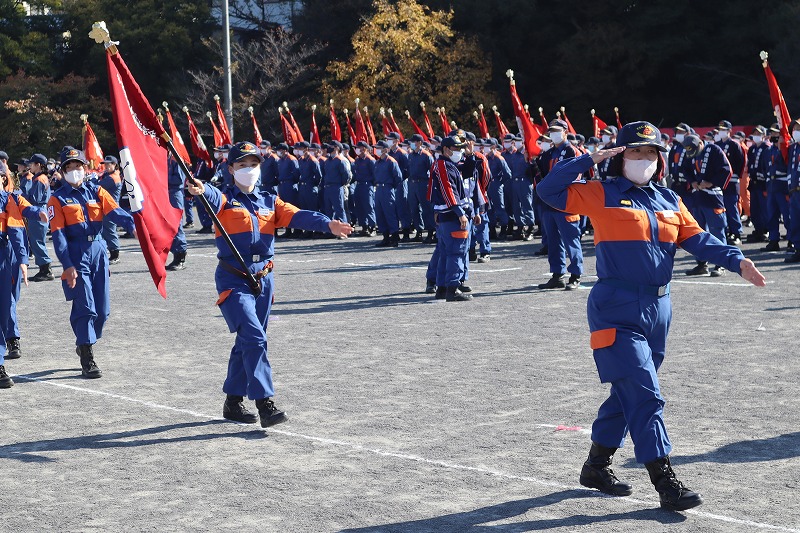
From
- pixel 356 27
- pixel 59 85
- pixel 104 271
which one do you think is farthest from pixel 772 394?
pixel 59 85

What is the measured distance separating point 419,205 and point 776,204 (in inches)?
285

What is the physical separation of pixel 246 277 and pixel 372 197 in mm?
18217

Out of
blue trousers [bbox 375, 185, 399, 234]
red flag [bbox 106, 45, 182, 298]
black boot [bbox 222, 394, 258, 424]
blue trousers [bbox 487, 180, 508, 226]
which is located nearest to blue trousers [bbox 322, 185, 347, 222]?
blue trousers [bbox 375, 185, 399, 234]

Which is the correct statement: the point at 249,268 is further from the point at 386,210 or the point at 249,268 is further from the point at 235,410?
the point at 386,210

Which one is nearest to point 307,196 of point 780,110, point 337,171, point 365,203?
point 337,171

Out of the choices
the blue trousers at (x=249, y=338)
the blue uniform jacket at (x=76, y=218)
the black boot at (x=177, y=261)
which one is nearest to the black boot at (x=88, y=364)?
the blue uniform jacket at (x=76, y=218)

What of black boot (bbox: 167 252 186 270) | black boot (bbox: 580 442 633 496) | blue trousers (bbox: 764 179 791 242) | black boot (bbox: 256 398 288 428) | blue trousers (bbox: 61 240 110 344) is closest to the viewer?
black boot (bbox: 580 442 633 496)

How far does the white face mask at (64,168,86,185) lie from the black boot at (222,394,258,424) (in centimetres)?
341

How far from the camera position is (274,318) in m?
14.0

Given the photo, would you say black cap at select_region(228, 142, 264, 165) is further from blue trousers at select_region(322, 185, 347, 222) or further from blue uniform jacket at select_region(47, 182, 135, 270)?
blue trousers at select_region(322, 185, 347, 222)

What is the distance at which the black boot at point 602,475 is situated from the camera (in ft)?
21.8

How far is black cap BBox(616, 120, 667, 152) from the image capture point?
259 inches

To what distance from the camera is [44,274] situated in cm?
1939

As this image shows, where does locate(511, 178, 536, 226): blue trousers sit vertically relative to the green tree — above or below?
below
